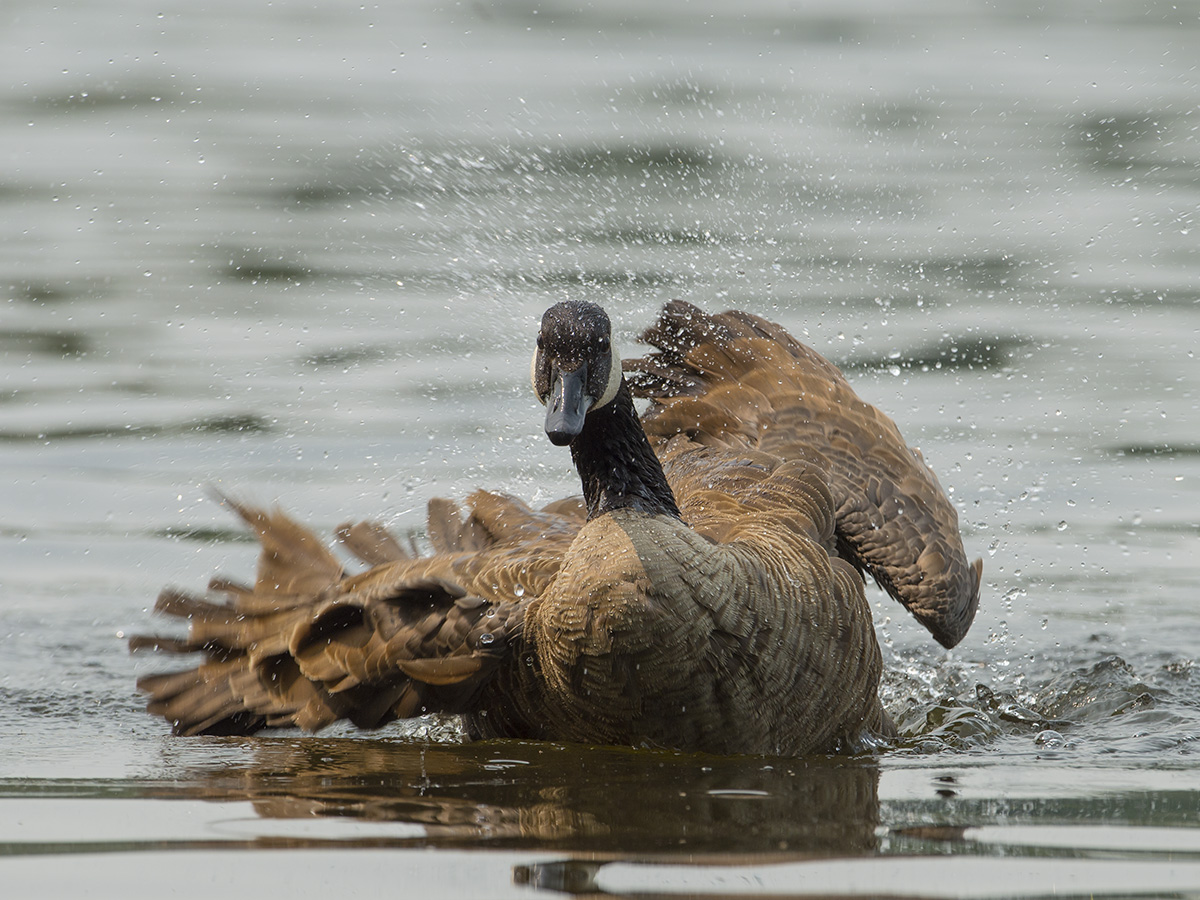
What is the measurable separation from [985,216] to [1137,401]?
4091mm

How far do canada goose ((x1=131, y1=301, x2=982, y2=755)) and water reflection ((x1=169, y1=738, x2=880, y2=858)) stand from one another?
0.49ft

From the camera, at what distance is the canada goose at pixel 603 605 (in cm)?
566

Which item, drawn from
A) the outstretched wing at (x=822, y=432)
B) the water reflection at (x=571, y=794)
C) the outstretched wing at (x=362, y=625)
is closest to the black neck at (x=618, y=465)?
the outstretched wing at (x=362, y=625)

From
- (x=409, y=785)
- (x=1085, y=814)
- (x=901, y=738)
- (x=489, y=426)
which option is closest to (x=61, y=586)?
(x=489, y=426)

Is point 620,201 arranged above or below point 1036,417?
above

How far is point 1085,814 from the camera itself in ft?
16.9

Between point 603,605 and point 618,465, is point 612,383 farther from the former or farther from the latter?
point 603,605

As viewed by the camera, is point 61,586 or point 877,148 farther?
point 877,148

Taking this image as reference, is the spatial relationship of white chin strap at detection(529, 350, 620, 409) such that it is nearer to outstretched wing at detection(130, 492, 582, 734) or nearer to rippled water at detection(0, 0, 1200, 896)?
outstretched wing at detection(130, 492, 582, 734)

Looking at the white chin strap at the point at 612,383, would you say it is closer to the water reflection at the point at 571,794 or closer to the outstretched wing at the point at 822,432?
the water reflection at the point at 571,794

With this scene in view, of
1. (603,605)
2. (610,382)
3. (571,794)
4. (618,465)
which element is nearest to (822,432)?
(618,465)

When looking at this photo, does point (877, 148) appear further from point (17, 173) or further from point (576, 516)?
point (576, 516)

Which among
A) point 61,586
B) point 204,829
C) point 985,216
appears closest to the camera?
point 204,829

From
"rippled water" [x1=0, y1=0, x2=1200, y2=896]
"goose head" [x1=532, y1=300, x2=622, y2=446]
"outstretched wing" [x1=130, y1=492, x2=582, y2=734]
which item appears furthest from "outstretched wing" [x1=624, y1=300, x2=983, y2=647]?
"goose head" [x1=532, y1=300, x2=622, y2=446]
